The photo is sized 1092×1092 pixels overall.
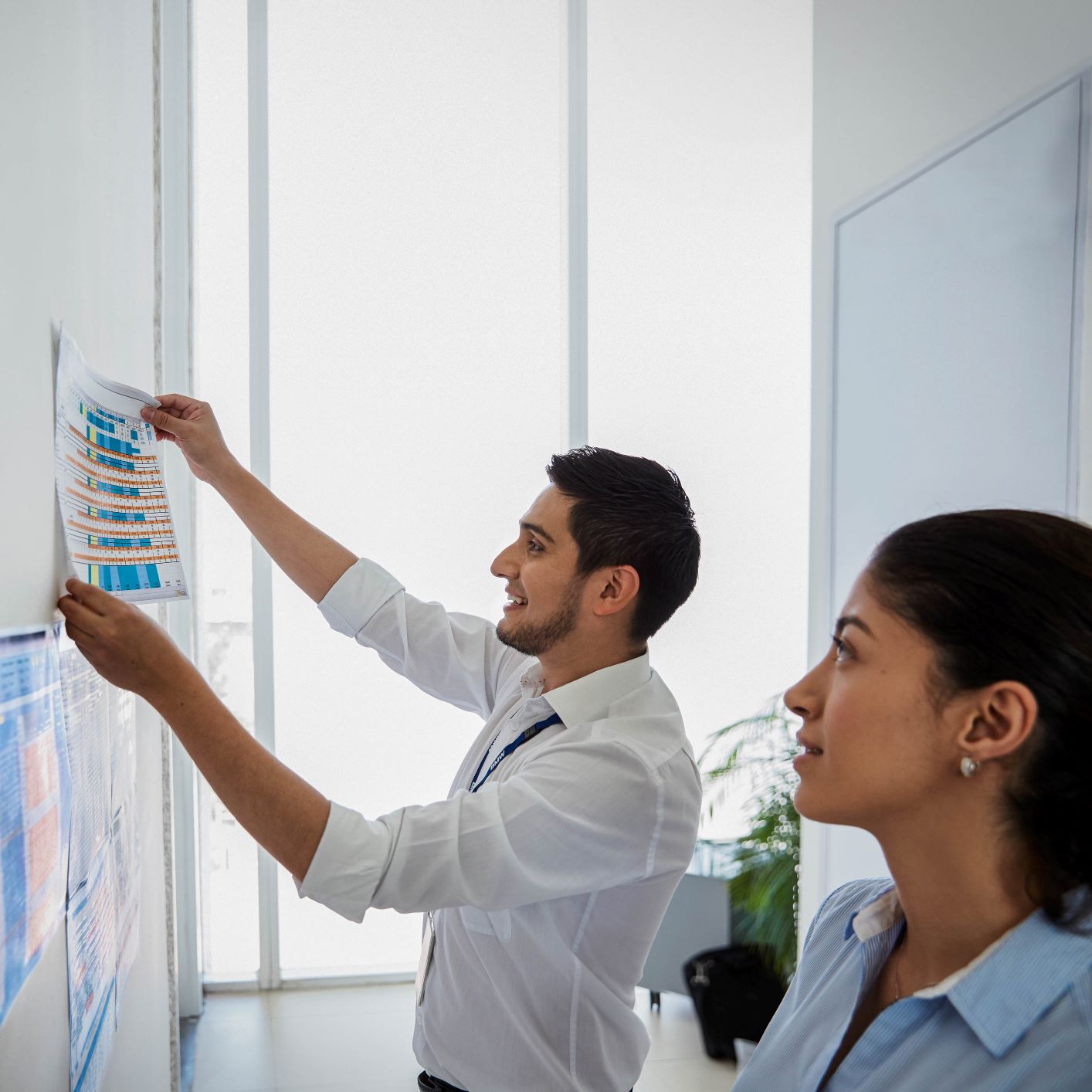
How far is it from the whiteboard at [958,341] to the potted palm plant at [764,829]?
0.62 metres

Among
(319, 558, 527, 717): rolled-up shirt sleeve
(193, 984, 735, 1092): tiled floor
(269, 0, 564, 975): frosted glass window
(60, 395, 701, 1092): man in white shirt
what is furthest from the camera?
(269, 0, 564, 975): frosted glass window

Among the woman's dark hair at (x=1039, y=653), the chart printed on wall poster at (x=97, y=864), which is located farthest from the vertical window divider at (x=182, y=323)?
the woman's dark hair at (x=1039, y=653)

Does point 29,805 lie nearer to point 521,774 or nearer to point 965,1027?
point 521,774

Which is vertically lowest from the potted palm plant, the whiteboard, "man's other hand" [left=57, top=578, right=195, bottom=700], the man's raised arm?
the potted palm plant

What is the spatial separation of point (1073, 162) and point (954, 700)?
138 cm

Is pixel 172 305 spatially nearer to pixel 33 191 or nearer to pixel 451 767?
pixel 451 767

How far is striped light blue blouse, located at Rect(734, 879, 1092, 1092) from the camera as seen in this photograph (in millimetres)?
770

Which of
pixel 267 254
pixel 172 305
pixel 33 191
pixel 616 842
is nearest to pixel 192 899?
pixel 172 305

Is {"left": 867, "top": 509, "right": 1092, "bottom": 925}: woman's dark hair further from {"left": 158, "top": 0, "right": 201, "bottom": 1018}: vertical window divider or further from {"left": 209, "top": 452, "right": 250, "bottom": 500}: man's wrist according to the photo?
{"left": 158, "top": 0, "right": 201, "bottom": 1018}: vertical window divider

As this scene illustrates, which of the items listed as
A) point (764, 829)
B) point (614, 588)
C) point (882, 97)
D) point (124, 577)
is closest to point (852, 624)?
point (614, 588)

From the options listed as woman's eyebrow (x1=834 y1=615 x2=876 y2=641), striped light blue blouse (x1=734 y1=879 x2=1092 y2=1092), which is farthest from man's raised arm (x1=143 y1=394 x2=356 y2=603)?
striped light blue blouse (x1=734 y1=879 x2=1092 y2=1092)

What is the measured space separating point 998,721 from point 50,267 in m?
1.02

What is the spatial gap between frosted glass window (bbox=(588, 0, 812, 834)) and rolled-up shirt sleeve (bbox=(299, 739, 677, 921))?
7.43 ft

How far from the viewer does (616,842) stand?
1306 mm
